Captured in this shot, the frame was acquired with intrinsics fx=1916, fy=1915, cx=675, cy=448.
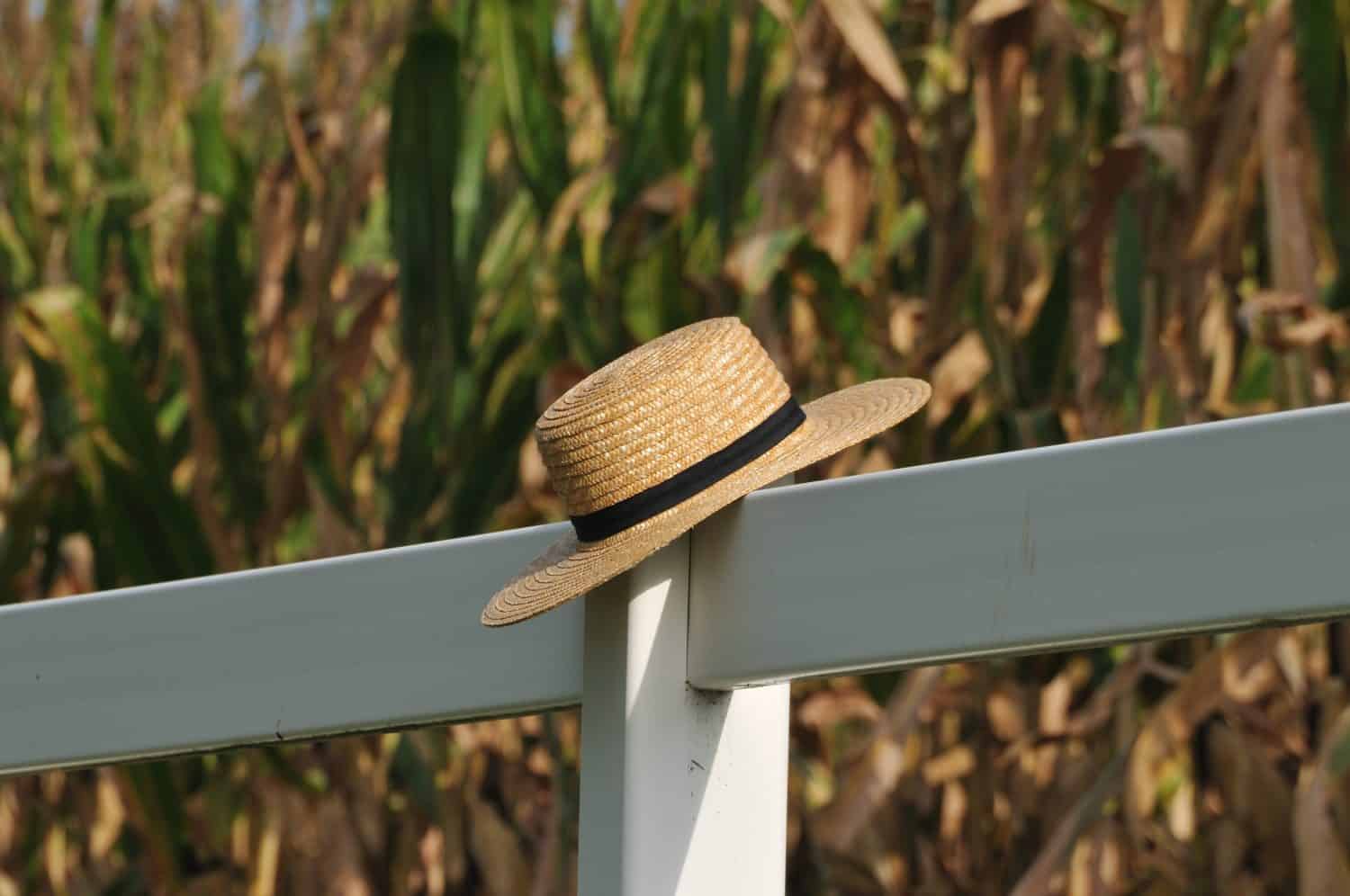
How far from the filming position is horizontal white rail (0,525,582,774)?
1.80 feet

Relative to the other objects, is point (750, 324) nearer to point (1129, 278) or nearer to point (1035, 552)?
point (1129, 278)

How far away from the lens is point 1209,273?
1.33 m

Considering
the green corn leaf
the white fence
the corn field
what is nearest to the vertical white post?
the white fence

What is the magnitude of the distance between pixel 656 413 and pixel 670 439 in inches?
0.6

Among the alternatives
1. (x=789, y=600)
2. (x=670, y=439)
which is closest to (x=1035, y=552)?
(x=789, y=600)

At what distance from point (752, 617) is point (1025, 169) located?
949 mm

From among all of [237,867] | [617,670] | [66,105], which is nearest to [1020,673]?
[237,867]

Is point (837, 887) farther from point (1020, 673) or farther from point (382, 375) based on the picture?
point (382, 375)

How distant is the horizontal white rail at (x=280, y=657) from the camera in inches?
21.6

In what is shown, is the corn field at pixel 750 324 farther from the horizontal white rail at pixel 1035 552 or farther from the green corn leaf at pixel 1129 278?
the horizontal white rail at pixel 1035 552

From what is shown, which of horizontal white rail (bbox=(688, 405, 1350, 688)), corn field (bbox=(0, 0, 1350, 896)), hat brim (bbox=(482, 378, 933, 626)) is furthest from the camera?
corn field (bbox=(0, 0, 1350, 896))

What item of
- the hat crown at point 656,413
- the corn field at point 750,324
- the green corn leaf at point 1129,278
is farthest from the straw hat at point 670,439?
the green corn leaf at point 1129,278

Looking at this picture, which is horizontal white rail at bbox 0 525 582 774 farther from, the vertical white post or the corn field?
the corn field

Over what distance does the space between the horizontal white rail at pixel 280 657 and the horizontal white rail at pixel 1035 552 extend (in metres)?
0.07
